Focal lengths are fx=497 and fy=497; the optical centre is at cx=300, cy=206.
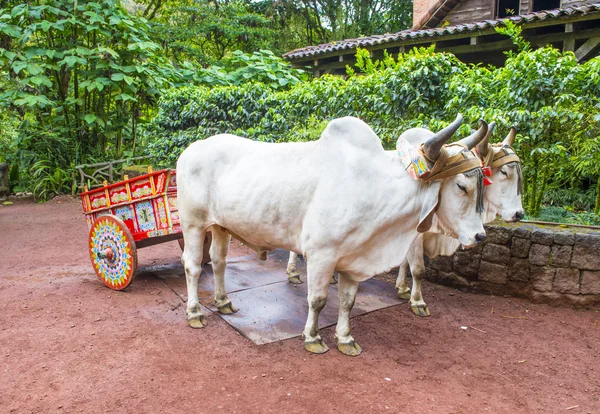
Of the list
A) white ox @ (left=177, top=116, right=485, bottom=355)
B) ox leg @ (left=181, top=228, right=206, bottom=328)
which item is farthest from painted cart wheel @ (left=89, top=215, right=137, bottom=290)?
white ox @ (left=177, top=116, right=485, bottom=355)

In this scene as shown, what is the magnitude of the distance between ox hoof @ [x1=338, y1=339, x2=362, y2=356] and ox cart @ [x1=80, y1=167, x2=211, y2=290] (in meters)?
1.98

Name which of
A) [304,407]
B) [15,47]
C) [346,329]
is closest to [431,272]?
[346,329]

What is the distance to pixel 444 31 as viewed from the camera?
9.52 meters

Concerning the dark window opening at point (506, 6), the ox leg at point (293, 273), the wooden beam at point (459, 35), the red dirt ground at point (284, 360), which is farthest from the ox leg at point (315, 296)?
the dark window opening at point (506, 6)

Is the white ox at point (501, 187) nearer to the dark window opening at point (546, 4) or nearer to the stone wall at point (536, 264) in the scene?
the stone wall at point (536, 264)

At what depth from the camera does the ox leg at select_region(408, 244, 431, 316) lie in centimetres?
439

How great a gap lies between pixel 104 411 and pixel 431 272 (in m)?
3.44

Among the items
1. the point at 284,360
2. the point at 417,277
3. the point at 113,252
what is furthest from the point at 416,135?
the point at 113,252

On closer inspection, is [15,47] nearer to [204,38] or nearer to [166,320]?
[204,38]

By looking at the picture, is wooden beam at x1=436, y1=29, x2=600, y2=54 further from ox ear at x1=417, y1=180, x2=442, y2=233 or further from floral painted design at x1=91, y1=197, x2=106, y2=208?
floral painted design at x1=91, y1=197, x2=106, y2=208

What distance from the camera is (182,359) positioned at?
11.6 ft

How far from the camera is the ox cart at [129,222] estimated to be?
4594 millimetres

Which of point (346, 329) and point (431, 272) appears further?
point (431, 272)

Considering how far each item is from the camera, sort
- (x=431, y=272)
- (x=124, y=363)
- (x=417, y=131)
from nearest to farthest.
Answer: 1. (x=124, y=363)
2. (x=417, y=131)
3. (x=431, y=272)
